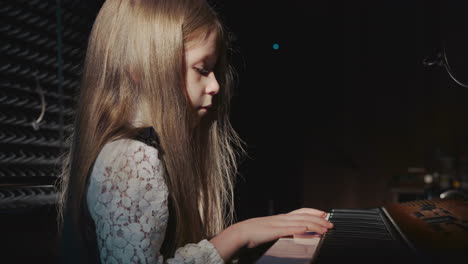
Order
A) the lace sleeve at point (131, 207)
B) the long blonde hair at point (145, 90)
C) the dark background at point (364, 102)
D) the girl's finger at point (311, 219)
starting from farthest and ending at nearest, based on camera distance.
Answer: the dark background at point (364, 102) < the long blonde hair at point (145, 90) < the girl's finger at point (311, 219) < the lace sleeve at point (131, 207)

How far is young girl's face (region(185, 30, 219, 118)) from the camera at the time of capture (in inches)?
59.1

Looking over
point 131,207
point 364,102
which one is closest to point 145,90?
point 131,207

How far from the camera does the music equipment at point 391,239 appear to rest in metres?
0.97

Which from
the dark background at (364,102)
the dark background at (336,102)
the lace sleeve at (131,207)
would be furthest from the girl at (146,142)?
the dark background at (364,102)

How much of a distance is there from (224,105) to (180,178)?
2.00ft

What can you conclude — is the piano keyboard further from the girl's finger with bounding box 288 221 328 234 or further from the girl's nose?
the girl's nose

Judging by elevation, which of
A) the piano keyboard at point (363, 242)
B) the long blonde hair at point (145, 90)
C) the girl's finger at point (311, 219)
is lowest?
the piano keyboard at point (363, 242)

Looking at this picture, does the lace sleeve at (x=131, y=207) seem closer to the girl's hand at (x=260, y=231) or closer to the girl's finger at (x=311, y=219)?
the girl's hand at (x=260, y=231)

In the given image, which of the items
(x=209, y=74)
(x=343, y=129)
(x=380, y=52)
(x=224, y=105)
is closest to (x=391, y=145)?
(x=343, y=129)

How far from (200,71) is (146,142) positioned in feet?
1.07

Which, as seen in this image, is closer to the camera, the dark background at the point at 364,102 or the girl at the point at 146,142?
the girl at the point at 146,142

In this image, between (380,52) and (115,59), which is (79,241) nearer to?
(115,59)

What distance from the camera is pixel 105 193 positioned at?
1228mm

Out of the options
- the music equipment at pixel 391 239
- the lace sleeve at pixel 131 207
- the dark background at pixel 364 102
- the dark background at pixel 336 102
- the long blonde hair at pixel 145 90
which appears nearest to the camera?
the music equipment at pixel 391 239
